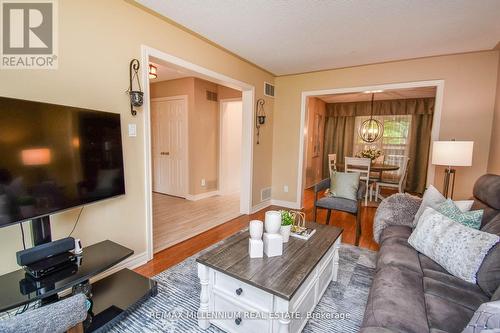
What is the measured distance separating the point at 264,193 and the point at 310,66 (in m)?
2.41

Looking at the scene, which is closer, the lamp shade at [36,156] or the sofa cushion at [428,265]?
the lamp shade at [36,156]

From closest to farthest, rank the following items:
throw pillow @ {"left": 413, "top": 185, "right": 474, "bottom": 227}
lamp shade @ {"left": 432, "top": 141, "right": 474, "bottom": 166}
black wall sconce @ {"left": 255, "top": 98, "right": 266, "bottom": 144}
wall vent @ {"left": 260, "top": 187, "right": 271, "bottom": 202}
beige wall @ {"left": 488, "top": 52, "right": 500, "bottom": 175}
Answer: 1. throw pillow @ {"left": 413, "top": 185, "right": 474, "bottom": 227}
2. lamp shade @ {"left": 432, "top": 141, "right": 474, "bottom": 166}
3. beige wall @ {"left": 488, "top": 52, "right": 500, "bottom": 175}
4. black wall sconce @ {"left": 255, "top": 98, "right": 266, "bottom": 144}
5. wall vent @ {"left": 260, "top": 187, "right": 271, "bottom": 202}

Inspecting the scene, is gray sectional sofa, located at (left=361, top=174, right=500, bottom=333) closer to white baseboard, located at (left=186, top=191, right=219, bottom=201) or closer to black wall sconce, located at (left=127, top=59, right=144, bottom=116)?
black wall sconce, located at (left=127, top=59, right=144, bottom=116)

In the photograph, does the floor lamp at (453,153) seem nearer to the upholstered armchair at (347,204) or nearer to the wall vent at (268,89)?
the upholstered armchair at (347,204)

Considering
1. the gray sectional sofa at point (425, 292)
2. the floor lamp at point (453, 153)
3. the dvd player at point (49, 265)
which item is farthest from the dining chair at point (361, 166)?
the dvd player at point (49, 265)

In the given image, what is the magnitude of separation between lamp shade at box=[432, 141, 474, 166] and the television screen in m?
3.50

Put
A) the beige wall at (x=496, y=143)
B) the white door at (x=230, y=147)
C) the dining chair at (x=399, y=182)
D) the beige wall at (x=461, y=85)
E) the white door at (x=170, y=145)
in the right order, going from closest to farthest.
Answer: the beige wall at (x=496, y=143) < the beige wall at (x=461, y=85) < the dining chair at (x=399, y=182) < the white door at (x=170, y=145) < the white door at (x=230, y=147)

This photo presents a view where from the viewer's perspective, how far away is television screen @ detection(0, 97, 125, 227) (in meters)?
1.35

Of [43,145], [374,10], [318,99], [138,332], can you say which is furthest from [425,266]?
[318,99]

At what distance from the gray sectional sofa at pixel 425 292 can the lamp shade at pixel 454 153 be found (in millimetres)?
934

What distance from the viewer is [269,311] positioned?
4.61ft

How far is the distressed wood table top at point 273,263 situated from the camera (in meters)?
1.37

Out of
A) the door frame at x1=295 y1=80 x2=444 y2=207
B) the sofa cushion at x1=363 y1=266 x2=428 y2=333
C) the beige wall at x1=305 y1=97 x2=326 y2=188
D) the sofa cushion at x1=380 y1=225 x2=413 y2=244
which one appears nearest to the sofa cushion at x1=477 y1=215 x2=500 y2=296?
the sofa cushion at x1=363 y1=266 x2=428 y2=333

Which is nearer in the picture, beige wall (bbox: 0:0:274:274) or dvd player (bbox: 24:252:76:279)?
dvd player (bbox: 24:252:76:279)
